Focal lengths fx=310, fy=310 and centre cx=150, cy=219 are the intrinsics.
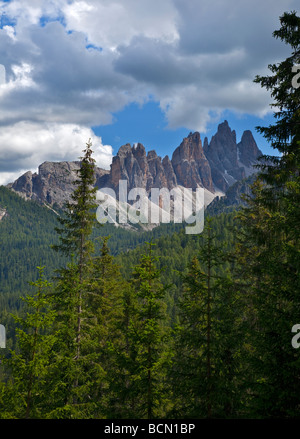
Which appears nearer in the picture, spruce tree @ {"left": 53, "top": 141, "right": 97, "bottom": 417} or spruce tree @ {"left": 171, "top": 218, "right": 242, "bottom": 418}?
spruce tree @ {"left": 171, "top": 218, "right": 242, "bottom": 418}

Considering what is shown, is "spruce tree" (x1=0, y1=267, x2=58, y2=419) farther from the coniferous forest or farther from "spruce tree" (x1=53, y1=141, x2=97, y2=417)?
"spruce tree" (x1=53, y1=141, x2=97, y2=417)

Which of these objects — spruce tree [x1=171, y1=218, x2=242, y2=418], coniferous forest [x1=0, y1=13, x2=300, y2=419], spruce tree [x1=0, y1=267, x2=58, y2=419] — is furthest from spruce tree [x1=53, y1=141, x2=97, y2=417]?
spruce tree [x1=171, y1=218, x2=242, y2=418]

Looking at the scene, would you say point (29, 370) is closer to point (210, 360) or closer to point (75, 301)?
point (75, 301)

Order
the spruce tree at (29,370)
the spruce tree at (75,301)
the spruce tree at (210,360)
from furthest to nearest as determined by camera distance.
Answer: the spruce tree at (75,301) → the spruce tree at (29,370) → the spruce tree at (210,360)

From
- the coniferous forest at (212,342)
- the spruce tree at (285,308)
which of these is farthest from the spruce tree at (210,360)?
the spruce tree at (285,308)

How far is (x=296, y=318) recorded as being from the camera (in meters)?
7.18

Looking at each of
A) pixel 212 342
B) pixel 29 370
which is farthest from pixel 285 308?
pixel 29 370

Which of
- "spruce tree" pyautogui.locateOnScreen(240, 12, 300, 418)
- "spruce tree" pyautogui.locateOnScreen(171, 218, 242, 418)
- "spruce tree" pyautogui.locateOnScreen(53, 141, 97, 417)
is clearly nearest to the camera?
"spruce tree" pyautogui.locateOnScreen(240, 12, 300, 418)

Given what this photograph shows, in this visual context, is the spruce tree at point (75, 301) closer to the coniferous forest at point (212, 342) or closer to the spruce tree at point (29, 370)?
the coniferous forest at point (212, 342)

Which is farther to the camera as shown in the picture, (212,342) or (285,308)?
(212,342)
